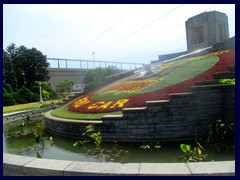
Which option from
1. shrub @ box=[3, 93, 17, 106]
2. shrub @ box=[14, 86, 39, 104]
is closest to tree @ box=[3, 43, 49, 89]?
shrub @ box=[14, 86, 39, 104]

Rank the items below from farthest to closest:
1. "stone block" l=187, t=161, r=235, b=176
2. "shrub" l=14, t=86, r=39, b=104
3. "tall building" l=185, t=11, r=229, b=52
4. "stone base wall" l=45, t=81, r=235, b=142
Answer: "shrub" l=14, t=86, r=39, b=104 < "tall building" l=185, t=11, r=229, b=52 < "stone base wall" l=45, t=81, r=235, b=142 < "stone block" l=187, t=161, r=235, b=176

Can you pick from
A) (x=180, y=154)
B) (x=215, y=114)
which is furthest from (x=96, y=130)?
(x=215, y=114)

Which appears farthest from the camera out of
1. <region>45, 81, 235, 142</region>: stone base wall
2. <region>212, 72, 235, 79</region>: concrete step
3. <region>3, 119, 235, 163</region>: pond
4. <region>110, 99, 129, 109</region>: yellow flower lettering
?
<region>110, 99, 129, 109</region>: yellow flower lettering

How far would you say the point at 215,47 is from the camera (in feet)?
44.2

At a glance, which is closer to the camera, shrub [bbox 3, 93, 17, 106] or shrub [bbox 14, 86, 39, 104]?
shrub [bbox 3, 93, 17, 106]

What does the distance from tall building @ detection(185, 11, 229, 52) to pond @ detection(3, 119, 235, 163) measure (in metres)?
13.2

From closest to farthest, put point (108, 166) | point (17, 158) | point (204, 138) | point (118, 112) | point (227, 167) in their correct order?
point (227, 167)
point (108, 166)
point (17, 158)
point (204, 138)
point (118, 112)

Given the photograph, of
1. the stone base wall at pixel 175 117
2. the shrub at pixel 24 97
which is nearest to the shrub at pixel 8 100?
the shrub at pixel 24 97

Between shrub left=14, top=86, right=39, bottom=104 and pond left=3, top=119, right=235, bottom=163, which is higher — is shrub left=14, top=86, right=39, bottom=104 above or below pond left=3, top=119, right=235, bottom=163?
above

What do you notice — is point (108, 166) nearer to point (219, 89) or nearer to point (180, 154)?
point (180, 154)

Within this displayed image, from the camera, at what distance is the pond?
15.4 ft

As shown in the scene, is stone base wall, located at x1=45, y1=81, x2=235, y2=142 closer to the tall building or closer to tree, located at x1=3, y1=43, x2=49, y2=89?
the tall building

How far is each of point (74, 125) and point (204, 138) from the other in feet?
11.7

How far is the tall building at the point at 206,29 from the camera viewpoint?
16.8m
